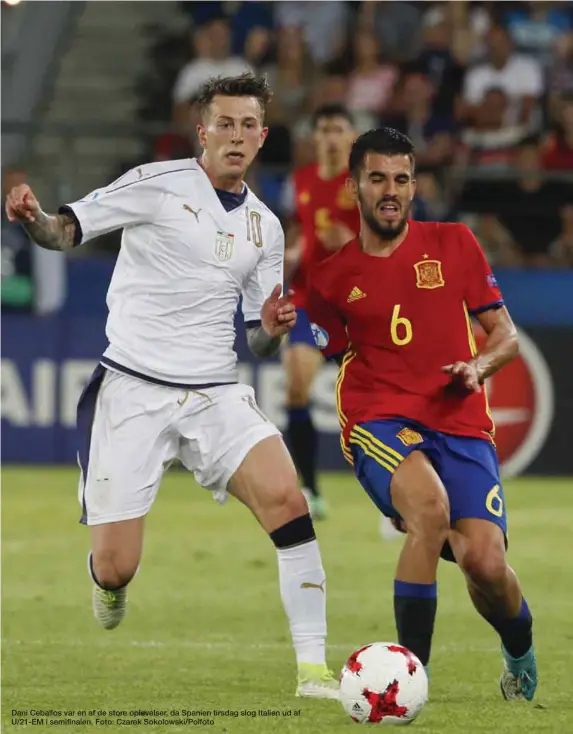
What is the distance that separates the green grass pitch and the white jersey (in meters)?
1.17

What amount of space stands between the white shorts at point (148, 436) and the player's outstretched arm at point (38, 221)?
624 millimetres

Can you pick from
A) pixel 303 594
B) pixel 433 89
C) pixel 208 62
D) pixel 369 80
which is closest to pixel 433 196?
pixel 433 89

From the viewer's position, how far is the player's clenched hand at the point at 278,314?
19.4 feet

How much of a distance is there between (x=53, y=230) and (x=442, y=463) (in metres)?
1.61

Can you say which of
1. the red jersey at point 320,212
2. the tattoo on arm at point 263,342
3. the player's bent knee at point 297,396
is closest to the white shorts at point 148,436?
the tattoo on arm at point 263,342

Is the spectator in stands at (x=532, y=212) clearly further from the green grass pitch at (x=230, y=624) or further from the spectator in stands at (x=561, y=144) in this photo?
the green grass pitch at (x=230, y=624)

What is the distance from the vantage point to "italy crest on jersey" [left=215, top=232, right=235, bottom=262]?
6.33 metres

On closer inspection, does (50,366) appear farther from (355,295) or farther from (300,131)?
(355,295)

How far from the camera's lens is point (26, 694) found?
5.91 metres

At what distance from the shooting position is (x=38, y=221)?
590cm

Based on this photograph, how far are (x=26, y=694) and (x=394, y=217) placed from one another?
2.12 metres

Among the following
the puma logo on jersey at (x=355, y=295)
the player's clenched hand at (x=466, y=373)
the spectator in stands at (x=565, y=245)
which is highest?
the puma logo on jersey at (x=355, y=295)

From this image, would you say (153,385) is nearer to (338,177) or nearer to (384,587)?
(384,587)

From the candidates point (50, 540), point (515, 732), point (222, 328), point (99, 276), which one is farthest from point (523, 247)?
point (515, 732)
